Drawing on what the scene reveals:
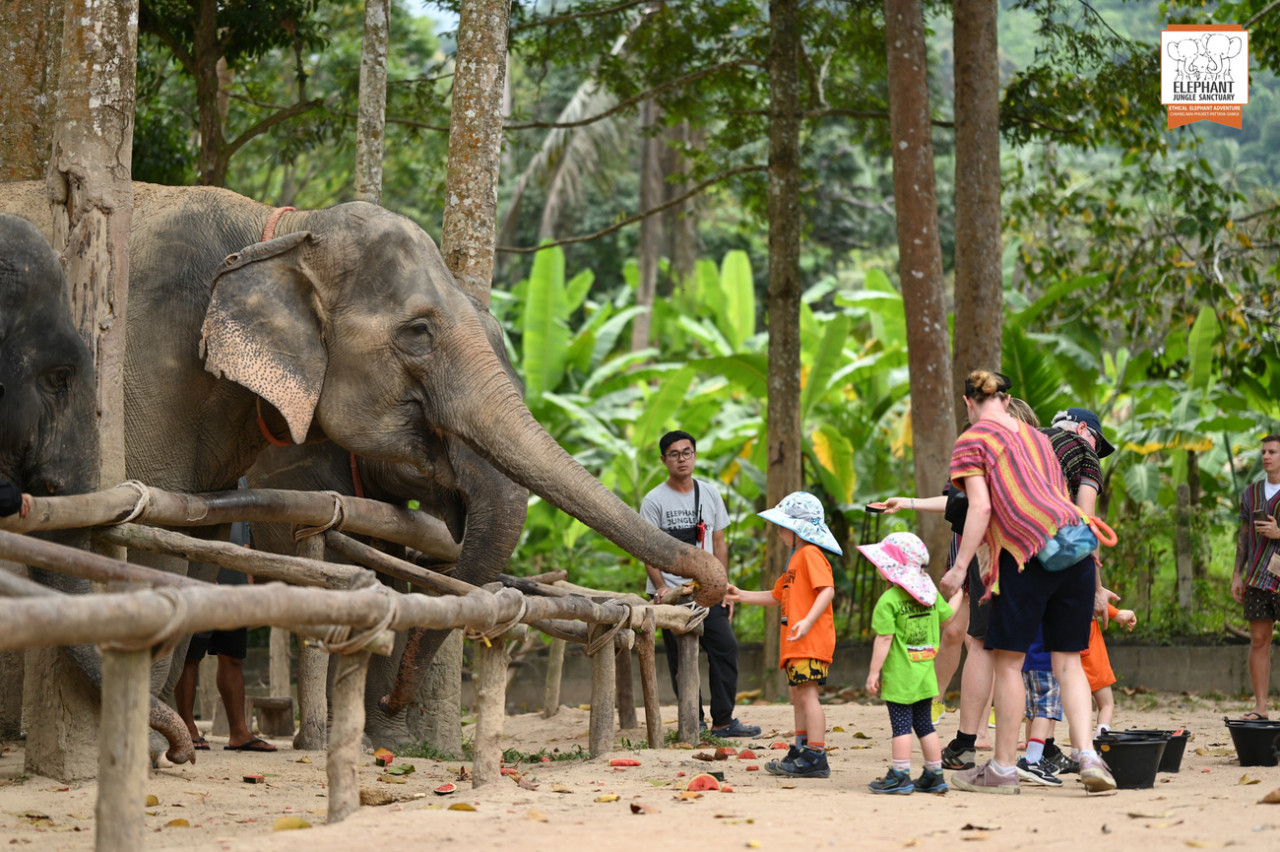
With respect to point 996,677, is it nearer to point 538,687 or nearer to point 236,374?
point 236,374

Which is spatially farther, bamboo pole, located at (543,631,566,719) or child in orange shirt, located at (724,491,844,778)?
bamboo pole, located at (543,631,566,719)

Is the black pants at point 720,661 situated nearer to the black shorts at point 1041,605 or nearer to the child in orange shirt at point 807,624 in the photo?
the child in orange shirt at point 807,624

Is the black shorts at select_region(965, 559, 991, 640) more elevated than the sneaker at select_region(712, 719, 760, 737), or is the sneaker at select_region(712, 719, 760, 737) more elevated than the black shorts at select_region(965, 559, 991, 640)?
the black shorts at select_region(965, 559, 991, 640)

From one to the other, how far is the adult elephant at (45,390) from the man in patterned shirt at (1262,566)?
5.98 meters

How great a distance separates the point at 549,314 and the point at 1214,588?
6.89 m

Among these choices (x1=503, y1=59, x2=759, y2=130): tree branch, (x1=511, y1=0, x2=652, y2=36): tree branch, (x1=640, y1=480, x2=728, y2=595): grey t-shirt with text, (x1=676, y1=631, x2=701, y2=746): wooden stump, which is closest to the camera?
(x1=676, y1=631, x2=701, y2=746): wooden stump

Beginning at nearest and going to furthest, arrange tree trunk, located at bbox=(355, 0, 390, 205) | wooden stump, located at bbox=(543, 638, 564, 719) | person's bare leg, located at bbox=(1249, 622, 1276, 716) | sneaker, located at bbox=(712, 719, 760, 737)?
1. person's bare leg, located at bbox=(1249, 622, 1276, 716)
2. sneaker, located at bbox=(712, 719, 760, 737)
3. tree trunk, located at bbox=(355, 0, 390, 205)
4. wooden stump, located at bbox=(543, 638, 564, 719)

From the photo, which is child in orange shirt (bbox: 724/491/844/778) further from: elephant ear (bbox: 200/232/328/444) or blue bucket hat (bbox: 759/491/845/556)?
elephant ear (bbox: 200/232/328/444)

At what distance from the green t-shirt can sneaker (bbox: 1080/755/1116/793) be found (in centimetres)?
62

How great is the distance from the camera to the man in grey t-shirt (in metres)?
7.98

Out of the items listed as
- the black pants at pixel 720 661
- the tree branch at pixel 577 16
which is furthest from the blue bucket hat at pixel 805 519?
the tree branch at pixel 577 16

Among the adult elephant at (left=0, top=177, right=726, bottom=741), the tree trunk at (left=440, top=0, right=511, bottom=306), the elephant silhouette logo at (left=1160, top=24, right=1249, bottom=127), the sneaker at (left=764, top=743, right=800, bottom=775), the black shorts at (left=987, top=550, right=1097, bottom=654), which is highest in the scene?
the elephant silhouette logo at (left=1160, top=24, right=1249, bottom=127)

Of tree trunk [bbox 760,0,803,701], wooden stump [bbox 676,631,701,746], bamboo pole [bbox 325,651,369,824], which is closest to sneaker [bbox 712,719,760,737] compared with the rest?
wooden stump [bbox 676,631,701,746]

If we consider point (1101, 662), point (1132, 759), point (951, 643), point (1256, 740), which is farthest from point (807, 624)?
point (951, 643)
